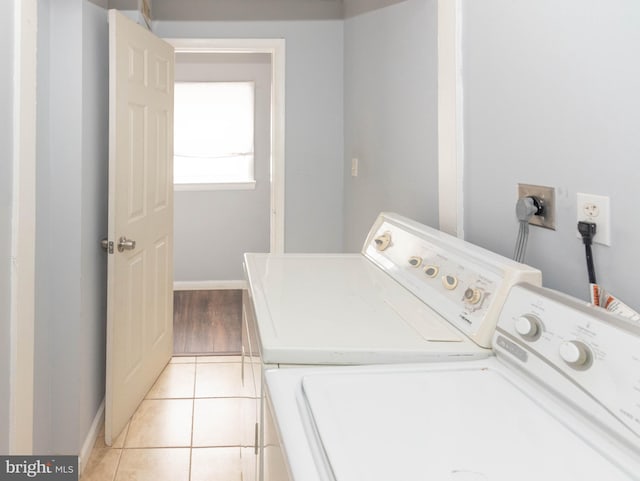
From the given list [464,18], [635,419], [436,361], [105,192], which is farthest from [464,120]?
[105,192]

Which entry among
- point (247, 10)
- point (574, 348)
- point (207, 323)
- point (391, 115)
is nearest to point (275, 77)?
point (247, 10)

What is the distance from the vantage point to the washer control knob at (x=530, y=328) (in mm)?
1008

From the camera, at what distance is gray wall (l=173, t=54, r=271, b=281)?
17.2 feet

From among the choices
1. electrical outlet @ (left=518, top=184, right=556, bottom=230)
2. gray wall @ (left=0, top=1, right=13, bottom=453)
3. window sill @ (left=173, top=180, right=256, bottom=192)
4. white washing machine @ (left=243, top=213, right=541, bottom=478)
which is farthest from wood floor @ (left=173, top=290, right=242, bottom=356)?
electrical outlet @ (left=518, top=184, right=556, bottom=230)

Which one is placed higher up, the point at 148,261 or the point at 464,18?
the point at 464,18

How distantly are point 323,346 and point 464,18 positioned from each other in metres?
1.19

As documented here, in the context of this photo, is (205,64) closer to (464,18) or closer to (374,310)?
(464,18)

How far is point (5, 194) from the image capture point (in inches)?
65.4

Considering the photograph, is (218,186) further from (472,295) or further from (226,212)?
(472,295)

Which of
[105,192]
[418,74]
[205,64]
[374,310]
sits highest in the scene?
[205,64]

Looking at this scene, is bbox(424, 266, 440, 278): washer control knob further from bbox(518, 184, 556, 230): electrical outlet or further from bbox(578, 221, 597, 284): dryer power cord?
bbox(578, 221, 597, 284): dryer power cord

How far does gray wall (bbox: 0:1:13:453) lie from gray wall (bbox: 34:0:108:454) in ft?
1.13

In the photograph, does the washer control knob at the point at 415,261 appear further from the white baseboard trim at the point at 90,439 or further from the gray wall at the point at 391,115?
the white baseboard trim at the point at 90,439

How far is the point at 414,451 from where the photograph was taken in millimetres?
740
